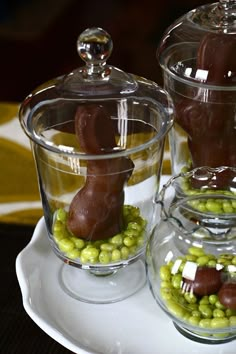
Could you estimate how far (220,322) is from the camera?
1.62ft

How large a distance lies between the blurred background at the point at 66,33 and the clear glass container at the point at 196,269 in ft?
4.10

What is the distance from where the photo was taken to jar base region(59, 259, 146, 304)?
59 centimetres

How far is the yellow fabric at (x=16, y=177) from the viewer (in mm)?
726

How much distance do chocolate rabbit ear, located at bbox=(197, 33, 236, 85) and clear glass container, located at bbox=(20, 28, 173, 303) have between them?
0.17 feet

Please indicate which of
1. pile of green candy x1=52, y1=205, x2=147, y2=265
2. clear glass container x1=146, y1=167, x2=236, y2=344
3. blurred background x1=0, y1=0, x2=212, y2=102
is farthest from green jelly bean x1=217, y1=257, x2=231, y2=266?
blurred background x1=0, y1=0, x2=212, y2=102

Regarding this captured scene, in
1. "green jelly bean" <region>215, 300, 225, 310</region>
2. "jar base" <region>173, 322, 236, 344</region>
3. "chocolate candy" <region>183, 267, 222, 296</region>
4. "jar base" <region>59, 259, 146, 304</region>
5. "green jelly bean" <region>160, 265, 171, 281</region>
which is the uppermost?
"chocolate candy" <region>183, 267, 222, 296</region>

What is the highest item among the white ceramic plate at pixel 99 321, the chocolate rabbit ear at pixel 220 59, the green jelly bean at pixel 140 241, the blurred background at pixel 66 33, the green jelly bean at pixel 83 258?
the chocolate rabbit ear at pixel 220 59

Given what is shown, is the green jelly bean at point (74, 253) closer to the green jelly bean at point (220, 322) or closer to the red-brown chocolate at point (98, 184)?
the red-brown chocolate at point (98, 184)

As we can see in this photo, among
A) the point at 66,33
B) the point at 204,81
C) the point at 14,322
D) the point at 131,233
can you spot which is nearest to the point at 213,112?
the point at 204,81

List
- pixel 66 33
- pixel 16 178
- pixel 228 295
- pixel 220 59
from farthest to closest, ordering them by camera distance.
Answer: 1. pixel 66 33
2. pixel 16 178
3. pixel 220 59
4. pixel 228 295

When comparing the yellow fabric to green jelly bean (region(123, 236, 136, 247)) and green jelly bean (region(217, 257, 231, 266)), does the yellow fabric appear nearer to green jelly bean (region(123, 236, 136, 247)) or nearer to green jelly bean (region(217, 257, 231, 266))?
green jelly bean (region(123, 236, 136, 247))

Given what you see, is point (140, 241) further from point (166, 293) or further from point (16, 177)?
point (16, 177)

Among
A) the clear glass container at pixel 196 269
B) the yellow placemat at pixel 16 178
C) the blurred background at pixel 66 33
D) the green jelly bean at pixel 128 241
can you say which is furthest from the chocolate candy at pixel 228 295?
the blurred background at pixel 66 33

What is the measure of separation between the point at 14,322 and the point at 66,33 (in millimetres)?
1339
